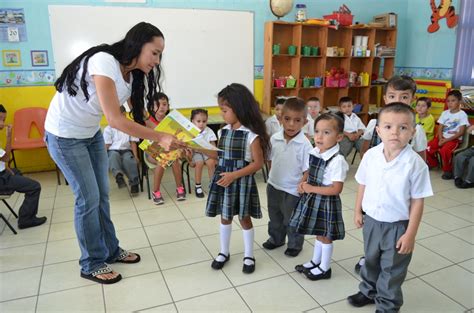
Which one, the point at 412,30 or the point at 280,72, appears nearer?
the point at 280,72

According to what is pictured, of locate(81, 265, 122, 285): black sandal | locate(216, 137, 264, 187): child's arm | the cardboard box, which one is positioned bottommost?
locate(81, 265, 122, 285): black sandal

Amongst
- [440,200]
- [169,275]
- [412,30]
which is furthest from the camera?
[412,30]

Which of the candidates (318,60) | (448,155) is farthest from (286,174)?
(318,60)

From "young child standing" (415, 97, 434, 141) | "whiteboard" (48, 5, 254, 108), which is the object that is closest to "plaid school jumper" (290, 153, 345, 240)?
"whiteboard" (48, 5, 254, 108)

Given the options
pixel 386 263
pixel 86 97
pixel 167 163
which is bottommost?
pixel 386 263

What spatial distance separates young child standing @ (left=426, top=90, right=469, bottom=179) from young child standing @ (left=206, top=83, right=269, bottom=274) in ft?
10.6

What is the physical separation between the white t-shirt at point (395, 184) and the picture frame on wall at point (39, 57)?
4.17 m

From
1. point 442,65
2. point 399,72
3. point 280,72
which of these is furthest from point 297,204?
point 399,72

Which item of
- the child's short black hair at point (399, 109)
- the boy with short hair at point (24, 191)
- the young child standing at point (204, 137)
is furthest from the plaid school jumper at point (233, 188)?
the boy with short hair at point (24, 191)

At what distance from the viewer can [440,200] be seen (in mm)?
3570

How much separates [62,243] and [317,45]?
15.1 ft

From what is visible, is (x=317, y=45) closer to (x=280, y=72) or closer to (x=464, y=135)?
(x=280, y=72)

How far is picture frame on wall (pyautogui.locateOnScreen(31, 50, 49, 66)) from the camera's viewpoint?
14.2 feet

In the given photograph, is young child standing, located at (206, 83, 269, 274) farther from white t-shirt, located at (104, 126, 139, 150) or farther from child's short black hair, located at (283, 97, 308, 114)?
white t-shirt, located at (104, 126, 139, 150)
